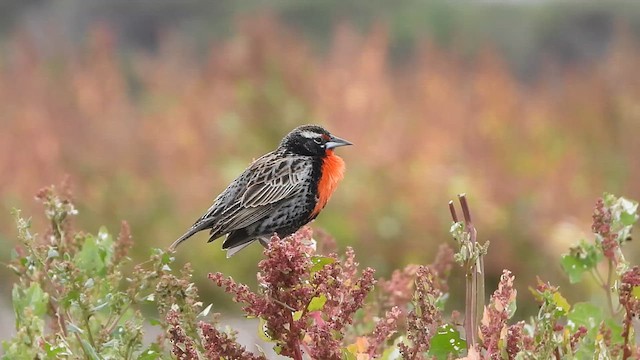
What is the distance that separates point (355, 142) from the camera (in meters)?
8.97

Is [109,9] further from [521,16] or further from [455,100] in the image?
[455,100]

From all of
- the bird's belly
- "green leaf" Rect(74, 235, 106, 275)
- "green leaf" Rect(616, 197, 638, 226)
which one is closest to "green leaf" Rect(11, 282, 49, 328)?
"green leaf" Rect(74, 235, 106, 275)

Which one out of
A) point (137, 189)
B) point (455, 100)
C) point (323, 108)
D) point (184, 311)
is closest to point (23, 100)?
point (137, 189)

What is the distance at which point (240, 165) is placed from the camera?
9.31 metres

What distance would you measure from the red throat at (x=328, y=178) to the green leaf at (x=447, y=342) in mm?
1428

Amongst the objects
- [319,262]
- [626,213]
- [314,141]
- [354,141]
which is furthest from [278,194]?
[354,141]

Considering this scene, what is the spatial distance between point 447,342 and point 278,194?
5.07ft

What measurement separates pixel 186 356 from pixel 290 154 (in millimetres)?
1955

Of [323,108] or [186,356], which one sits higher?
[323,108]

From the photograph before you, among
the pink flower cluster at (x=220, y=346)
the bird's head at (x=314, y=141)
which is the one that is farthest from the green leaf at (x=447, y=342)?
the bird's head at (x=314, y=141)

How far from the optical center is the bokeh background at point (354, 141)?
846cm

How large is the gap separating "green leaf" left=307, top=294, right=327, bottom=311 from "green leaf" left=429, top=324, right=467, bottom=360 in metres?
0.20

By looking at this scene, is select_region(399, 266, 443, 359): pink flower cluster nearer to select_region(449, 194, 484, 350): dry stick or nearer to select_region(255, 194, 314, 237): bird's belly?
select_region(449, 194, 484, 350): dry stick

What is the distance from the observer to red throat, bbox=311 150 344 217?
3545 mm
